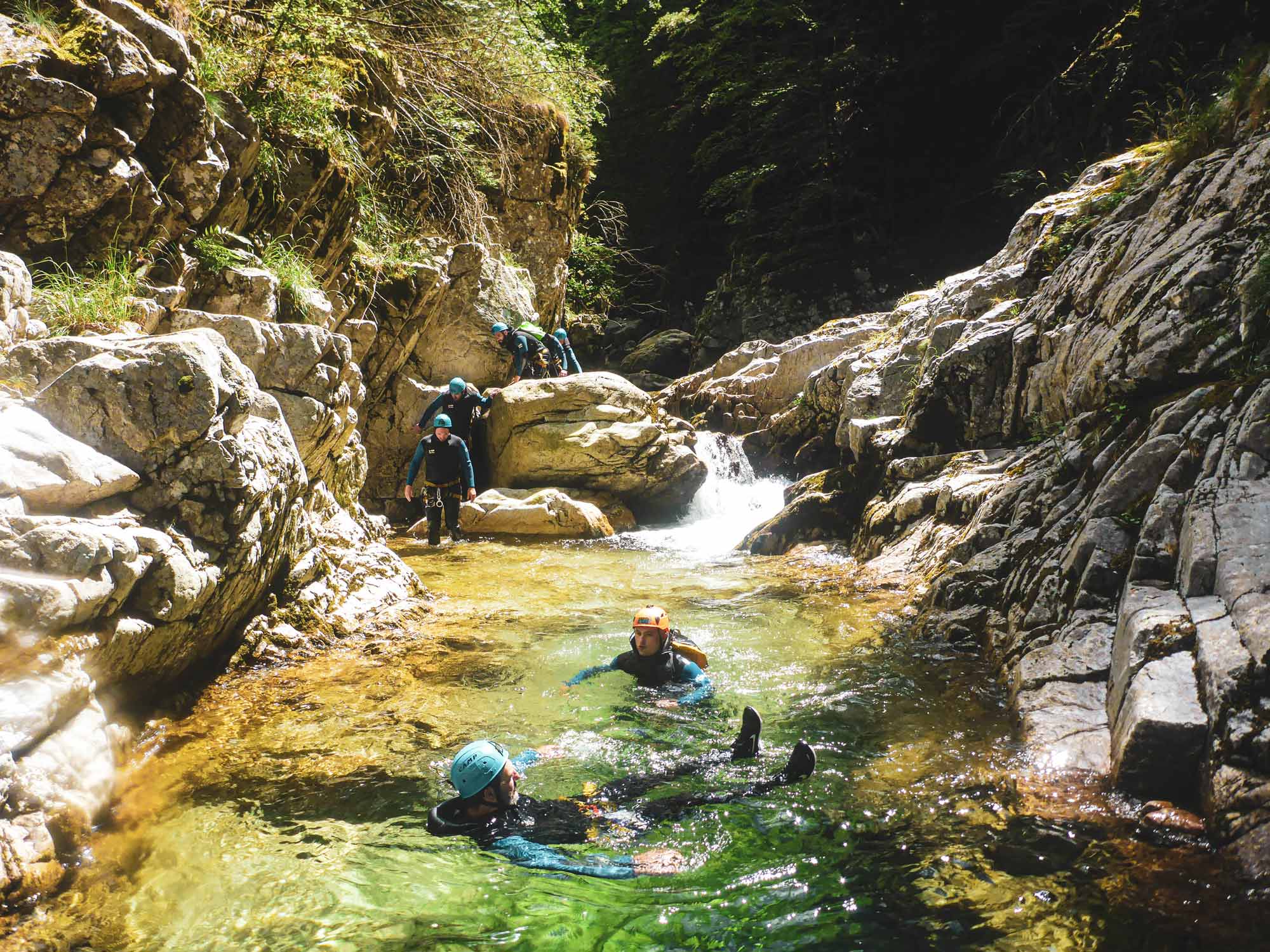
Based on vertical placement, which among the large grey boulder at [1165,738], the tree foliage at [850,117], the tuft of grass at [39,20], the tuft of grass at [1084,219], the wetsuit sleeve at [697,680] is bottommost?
the wetsuit sleeve at [697,680]

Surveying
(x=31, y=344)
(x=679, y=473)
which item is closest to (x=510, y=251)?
(x=679, y=473)

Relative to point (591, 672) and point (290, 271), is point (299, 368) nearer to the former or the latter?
point (290, 271)

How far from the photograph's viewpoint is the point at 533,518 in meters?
12.6

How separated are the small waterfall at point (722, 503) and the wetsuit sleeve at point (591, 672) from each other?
6.21 m

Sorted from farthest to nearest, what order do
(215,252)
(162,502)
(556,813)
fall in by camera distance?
(215,252) < (162,502) < (556,813)

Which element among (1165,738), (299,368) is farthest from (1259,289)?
(299,368)

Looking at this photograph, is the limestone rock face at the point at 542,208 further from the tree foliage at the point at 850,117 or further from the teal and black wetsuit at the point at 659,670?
the teal and black wetsuit at the point at 659,670

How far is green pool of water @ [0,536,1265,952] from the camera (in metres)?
2.95

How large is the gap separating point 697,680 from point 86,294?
18.2 feet

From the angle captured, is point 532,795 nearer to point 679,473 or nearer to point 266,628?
point 266,628

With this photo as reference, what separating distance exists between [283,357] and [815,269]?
18340 mm

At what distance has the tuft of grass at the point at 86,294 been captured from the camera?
5820 millimetres

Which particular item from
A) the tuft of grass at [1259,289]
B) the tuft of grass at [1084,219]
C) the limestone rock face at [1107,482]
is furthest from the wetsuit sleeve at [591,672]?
the tuft of grass at [1084,219]

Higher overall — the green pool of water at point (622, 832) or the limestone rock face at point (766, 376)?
the limestone rock face at point (766, 376)
